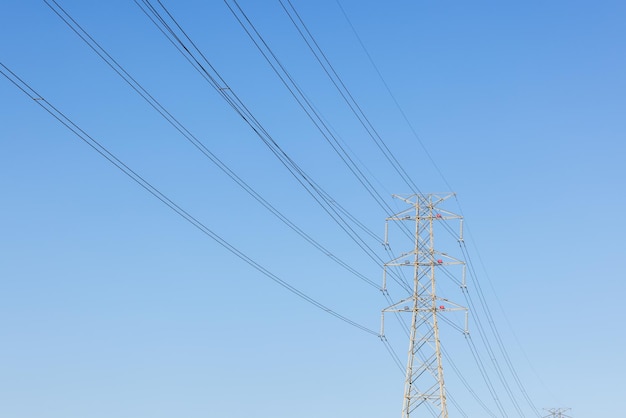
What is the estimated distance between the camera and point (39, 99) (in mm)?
27844

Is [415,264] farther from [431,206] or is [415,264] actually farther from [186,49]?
[186,49]

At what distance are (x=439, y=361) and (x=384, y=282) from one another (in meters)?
5.58

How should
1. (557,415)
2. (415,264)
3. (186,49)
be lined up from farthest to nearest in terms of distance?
Result: 1. (557,415)
2. (415,264)
3. (186,49)

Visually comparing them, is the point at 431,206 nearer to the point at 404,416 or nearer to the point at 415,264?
Result: the point at 415,264

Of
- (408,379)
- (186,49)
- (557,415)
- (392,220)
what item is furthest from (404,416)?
(557,415)

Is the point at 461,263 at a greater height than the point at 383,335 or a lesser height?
greater

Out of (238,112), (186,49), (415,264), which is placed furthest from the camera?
(415,264)

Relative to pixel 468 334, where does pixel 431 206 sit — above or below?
above

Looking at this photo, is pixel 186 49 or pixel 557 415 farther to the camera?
pixel 557 415

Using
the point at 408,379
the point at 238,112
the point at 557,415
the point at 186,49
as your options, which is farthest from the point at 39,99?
the point at 557,415

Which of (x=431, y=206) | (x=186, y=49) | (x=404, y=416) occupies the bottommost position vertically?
(x=186, y=49)

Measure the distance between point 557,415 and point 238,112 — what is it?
349 ft

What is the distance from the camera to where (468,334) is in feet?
217

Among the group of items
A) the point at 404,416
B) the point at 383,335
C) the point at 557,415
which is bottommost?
the point at 404,416
